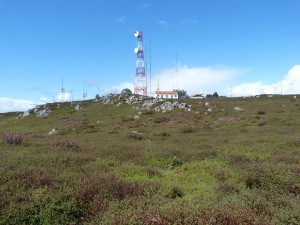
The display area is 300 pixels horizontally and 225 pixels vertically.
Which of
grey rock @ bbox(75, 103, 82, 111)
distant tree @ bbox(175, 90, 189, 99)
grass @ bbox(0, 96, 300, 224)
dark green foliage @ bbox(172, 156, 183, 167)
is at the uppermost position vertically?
distant tree @ bbox(175, 90, 189, 99)

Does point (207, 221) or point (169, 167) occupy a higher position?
point (207, 221)

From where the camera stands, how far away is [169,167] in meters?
13.7

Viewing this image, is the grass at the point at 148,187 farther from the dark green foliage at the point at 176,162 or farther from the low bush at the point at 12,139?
→ the low bush at the point at 12,139

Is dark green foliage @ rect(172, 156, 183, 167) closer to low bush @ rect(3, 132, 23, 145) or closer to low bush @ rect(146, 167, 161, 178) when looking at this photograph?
low bush @ rect(146, 167, 161, 178)

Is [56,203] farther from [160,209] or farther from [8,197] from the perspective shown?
[160,209]

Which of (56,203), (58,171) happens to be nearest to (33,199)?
(56,203)

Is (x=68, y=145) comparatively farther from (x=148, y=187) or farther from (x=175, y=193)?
(x=175, y=193)

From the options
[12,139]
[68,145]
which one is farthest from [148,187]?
[12,139]

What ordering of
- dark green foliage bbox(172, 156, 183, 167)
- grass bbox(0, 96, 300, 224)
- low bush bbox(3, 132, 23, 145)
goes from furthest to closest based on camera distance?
low bush bbox(3, 132, 23, 145), dark green foliage bbox(172, 156, 183, 167), grass bbox(0, 96, 300, 224)

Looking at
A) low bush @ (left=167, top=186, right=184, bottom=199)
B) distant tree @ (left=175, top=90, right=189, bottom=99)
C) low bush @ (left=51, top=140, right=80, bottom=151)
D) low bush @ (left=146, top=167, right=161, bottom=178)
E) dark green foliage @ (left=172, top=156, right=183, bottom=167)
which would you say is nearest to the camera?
low bush @ (left=167, top=186, right=184, bottom=199)

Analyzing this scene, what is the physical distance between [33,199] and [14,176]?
7.22 ft

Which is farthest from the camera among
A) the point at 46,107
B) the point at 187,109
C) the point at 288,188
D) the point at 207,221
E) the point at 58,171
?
Answer: the point at 46,107

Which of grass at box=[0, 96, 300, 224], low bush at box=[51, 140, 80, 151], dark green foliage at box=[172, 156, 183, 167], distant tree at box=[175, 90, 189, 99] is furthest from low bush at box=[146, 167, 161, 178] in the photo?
distant tree at box=[175, 90, 189, 99]

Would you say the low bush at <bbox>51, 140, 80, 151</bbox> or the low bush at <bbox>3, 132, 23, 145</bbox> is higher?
the low bush at <bbox>3, 132, 23, 145</bbox>
